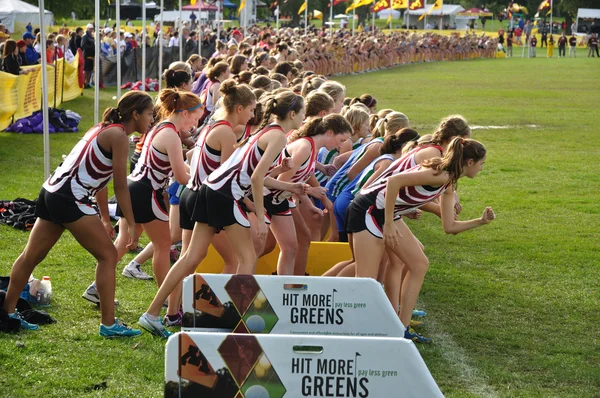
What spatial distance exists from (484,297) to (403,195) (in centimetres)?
232

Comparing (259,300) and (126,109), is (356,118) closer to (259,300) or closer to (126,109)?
(126,109)

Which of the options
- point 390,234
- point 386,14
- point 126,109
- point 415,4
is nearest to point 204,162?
point 126,109

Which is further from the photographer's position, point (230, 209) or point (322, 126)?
point (322, 126)

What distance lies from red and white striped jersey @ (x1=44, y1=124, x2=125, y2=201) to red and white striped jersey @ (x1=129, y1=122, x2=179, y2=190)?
Result: 80cm

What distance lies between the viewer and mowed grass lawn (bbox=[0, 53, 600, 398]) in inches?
246

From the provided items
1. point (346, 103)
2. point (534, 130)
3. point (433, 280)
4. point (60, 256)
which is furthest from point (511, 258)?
point (534, 130)

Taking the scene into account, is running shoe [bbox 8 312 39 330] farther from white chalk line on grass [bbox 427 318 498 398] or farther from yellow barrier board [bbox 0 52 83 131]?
yellow barrier board [bbox 0 52 83 131]

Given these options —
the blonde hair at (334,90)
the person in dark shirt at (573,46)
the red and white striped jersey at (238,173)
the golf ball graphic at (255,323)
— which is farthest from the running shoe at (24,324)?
the person in dark shirt at (573,46)

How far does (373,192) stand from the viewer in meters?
6.96

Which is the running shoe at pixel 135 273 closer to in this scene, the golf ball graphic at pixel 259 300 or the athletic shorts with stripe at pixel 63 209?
the athletic shorts with stripe at pixel 63 209

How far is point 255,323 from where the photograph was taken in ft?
18.5

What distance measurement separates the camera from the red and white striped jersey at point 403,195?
6625 millimetres

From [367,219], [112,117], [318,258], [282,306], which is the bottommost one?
[318,258]

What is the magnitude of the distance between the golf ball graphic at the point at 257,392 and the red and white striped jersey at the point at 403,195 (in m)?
2.54
